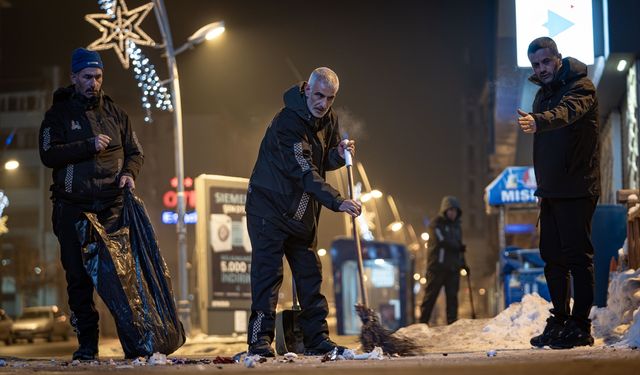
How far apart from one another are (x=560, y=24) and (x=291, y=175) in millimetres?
7582

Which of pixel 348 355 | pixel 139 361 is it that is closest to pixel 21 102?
pixel 139 361

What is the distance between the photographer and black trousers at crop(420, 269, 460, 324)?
14703mm

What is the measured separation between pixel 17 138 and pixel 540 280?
203 ft

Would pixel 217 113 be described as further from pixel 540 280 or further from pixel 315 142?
pixel 315 142

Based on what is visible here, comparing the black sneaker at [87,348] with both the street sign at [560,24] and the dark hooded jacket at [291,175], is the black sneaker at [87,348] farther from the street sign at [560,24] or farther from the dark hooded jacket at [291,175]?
the street sign at [560,24]

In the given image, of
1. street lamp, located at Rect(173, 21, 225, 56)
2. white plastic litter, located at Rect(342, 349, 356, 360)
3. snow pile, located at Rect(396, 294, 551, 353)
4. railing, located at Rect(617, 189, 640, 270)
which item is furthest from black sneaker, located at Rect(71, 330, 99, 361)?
street lamp, located at Rect(173, 21, 225, 56)

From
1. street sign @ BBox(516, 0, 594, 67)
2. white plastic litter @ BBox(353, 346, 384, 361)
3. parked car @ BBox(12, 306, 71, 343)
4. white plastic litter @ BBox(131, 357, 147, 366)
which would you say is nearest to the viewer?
white plastic litter @ BBox(131, 357, 147, 366)

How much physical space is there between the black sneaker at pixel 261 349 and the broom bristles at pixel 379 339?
826 millimetres

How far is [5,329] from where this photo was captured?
32438mm

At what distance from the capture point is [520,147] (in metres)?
33.6

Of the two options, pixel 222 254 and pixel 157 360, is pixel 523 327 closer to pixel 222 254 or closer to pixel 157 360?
pixel 157 360

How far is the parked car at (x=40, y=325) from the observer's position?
111 ft

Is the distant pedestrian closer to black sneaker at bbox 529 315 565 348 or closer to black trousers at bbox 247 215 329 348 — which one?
black sneaker at bbox 529 315 565 348

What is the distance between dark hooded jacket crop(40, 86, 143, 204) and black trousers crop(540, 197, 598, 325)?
2.99 metres
